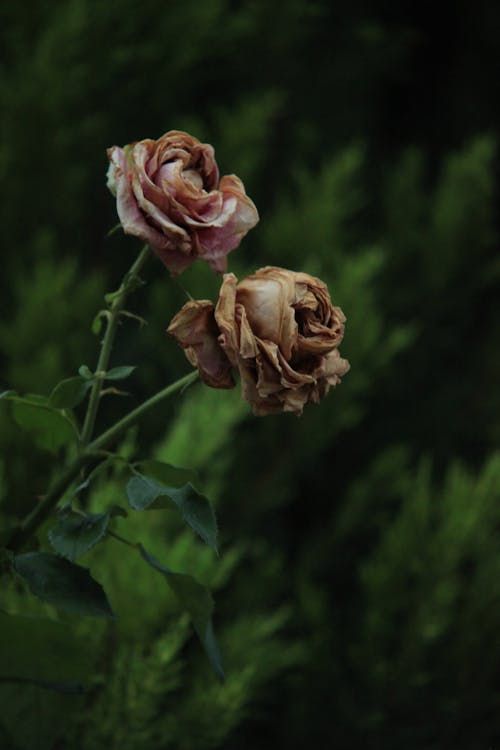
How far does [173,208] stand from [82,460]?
0.11 m

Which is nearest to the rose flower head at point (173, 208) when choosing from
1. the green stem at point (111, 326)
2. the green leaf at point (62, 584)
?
the green stem at point (111, 326)

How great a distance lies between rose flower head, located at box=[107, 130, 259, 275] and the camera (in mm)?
406

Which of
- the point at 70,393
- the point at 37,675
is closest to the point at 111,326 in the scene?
the point at 70,393

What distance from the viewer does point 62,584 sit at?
425 mm

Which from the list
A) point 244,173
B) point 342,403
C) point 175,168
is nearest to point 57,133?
point 244,173

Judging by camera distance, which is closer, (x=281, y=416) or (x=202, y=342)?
(x=202, y=342)

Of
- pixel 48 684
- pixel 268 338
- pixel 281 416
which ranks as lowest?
pixel 281 416

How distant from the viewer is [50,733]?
18.9 inches

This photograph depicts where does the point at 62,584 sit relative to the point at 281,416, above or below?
above

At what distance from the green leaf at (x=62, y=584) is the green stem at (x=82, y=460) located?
0.07 feet

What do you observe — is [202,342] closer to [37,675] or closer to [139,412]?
[139,412]

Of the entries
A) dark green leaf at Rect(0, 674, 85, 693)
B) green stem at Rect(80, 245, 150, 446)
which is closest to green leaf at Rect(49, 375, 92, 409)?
green stem at Rect(80, 245, 150, 446)

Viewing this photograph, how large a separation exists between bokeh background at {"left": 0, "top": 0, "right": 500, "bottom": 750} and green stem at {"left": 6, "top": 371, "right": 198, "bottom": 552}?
0.14 ft

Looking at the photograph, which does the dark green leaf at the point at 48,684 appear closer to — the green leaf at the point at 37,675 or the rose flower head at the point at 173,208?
the green leaf at the point at 37,675
